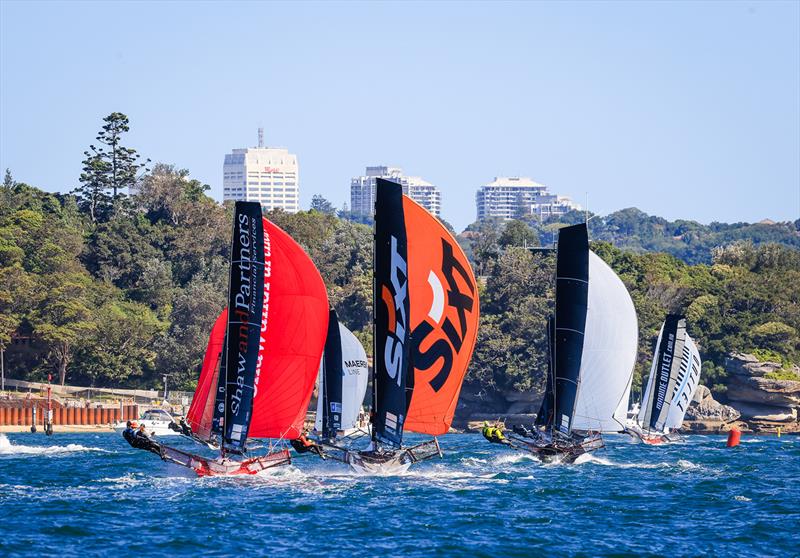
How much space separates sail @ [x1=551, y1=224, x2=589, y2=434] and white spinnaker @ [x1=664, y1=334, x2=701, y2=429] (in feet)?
94.9

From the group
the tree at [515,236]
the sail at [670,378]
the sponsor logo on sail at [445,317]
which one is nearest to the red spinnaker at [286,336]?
the sponsor logo on sail at [445,317]

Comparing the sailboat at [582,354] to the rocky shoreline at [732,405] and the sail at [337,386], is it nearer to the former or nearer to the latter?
the sail at [337,386]

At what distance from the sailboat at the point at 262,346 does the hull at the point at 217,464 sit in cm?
3

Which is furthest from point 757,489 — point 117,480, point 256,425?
point 117,480

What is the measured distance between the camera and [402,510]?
40781 millimetres

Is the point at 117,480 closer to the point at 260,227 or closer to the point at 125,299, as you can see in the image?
the point at 260,227

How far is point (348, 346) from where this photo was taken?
64.2 metres

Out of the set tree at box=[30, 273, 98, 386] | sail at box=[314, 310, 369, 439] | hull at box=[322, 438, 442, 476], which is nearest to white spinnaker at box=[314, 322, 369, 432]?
sail at box=[314, 310, 369, 439]

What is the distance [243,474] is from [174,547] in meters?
12.3

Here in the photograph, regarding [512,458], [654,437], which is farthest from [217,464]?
[654,437]

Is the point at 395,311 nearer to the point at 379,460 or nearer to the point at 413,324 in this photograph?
the point at 413,324

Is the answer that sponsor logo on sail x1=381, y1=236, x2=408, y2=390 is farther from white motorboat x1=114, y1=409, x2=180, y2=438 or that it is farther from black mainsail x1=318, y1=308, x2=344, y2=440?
white motorboat x1=114, y1=409, x2=180, y2=438

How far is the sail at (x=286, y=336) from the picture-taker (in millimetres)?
44781

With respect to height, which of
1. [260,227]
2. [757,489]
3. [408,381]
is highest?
[260,227]
